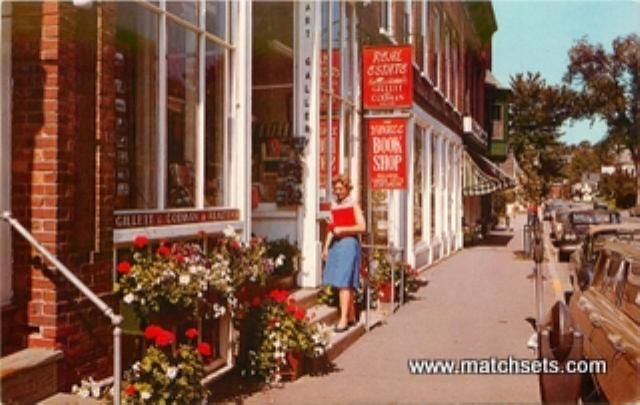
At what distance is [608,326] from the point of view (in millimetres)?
4559

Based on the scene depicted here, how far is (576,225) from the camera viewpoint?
19.9 meters

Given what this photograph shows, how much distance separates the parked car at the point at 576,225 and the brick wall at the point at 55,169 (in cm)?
1636

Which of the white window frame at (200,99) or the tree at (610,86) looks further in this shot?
the tree at (610,86)

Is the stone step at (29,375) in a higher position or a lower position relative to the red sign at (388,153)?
lower

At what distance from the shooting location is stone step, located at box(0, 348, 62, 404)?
382 cm

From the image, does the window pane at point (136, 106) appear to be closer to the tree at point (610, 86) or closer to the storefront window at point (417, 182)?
the tree at point (610, 86)

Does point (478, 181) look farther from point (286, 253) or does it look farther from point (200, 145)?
point (200, 145)

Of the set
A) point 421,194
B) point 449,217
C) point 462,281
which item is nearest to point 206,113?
point 462,281

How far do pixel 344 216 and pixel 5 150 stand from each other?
3.81 metres

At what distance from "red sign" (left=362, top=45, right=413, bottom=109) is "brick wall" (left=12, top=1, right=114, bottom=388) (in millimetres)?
6790

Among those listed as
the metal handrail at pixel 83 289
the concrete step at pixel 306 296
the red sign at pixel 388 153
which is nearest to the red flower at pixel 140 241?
the metal handrail at pixel 83 289

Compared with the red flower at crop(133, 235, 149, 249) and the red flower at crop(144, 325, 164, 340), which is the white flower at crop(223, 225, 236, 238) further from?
the red flower at crop(144, 325, 164, 340)

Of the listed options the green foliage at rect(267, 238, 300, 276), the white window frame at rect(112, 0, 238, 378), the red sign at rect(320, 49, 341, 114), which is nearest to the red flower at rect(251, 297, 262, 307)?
the white window frame at rect(112, 0, 238, 378)

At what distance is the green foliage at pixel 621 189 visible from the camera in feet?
148
